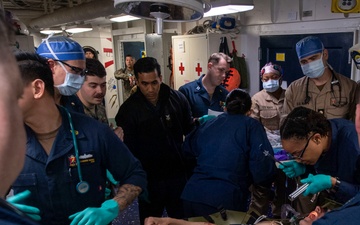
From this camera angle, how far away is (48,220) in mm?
1166

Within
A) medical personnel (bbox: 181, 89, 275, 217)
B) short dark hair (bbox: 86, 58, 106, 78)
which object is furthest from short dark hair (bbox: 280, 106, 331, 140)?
short dark hair (bbox: 86, 58, 106, 78)

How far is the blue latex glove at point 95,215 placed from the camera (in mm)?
1104

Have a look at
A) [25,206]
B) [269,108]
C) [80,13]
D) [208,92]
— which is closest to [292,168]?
[269,108]

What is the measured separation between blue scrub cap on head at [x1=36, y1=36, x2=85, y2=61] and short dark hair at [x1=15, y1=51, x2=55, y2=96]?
1.53 ft

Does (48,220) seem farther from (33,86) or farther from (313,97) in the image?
(313,97)

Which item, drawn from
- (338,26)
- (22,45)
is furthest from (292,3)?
(22,45)

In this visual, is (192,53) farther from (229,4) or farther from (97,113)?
(97,113)

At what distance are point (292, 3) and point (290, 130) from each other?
2.42m

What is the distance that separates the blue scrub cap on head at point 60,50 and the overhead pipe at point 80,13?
2.20 metres

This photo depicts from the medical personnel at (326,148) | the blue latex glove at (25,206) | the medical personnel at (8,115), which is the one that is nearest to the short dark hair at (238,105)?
the medical personnel at (326,148)

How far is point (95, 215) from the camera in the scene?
1124mm

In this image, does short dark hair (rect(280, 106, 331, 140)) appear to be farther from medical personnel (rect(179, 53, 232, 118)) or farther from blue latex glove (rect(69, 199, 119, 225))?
medical personnel (rect(179, 53, 232, 118))

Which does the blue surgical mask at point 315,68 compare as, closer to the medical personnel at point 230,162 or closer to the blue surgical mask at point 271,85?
the blue surgical mask at point 271,85

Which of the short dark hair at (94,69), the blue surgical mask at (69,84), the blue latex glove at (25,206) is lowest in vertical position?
the blue latex glove at (25,206)
